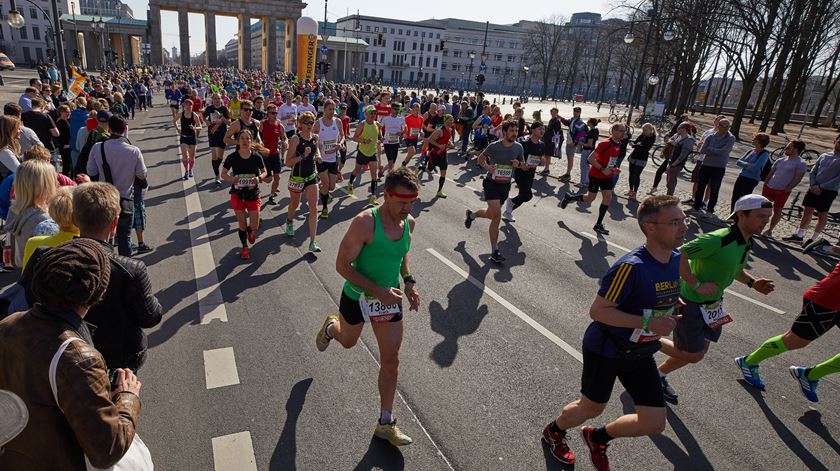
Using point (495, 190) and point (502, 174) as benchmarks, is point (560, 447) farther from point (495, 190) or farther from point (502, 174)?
point (502, 174)

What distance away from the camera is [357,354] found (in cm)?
473

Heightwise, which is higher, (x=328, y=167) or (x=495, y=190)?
(x=495, y=190)

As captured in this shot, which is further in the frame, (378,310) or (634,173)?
(634,173)

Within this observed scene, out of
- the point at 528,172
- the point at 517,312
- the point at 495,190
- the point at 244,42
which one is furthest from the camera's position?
the point at 244,42

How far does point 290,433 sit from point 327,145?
6.25 m

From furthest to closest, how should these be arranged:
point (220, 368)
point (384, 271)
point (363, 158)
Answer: point (363, 158), point (220, 368), point (384, 271)

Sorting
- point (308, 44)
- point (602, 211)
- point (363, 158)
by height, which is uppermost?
point (308, 44)

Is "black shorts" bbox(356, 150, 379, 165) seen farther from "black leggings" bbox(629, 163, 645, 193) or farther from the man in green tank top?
the man in green tank top

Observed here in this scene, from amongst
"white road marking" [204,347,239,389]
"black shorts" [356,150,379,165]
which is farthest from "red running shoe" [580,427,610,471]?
"black shorts" [356,150,379,165]

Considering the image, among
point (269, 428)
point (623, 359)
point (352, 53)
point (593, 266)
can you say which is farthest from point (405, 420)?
point (352, 53)

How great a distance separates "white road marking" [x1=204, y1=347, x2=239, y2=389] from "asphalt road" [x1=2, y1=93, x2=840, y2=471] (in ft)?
0.06

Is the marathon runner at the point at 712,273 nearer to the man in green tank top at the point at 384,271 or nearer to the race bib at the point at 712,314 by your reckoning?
the race bib at the point at 712,314

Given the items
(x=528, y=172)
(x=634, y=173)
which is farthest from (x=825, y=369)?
(x=634, y=173)

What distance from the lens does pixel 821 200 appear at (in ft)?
30.5
